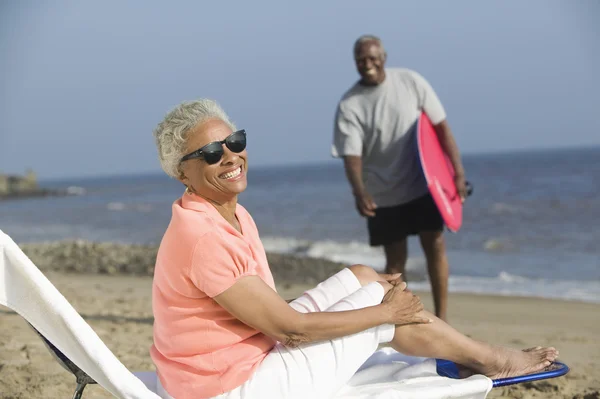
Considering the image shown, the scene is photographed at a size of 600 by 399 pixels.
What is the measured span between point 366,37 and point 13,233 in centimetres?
1573

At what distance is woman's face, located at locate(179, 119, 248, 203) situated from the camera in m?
2.57

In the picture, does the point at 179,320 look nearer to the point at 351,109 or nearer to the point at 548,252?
the point at 351,109

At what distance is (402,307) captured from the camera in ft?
8.78

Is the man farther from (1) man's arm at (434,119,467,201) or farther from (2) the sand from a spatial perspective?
(2) the sand

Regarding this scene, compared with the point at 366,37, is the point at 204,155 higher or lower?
lower

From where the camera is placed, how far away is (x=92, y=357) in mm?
2553

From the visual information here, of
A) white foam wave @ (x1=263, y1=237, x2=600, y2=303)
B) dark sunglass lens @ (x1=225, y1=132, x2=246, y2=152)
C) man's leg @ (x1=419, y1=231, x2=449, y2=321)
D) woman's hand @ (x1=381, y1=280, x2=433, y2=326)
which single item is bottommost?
white foam wave @ (x1=263, y1=237, x2=600, y2=303)

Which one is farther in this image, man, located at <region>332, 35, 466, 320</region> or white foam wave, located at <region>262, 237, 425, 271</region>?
white foam wave, located at <region>262, 237, 425, 271</region>

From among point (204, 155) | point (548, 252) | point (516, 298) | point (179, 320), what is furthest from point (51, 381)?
point (548, 252)

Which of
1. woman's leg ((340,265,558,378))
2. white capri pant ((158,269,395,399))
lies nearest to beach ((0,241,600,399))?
woman's leg ((340,265,558,378))

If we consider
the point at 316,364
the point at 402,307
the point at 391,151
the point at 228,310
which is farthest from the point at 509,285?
the point at 228,310

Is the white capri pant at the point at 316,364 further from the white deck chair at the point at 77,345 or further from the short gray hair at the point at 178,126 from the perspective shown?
the short gray hair at the point at 178,126

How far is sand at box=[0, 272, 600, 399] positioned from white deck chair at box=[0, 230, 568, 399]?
3.62 feet

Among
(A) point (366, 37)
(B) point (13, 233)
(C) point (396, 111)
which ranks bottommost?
(B) point (13, 233)
